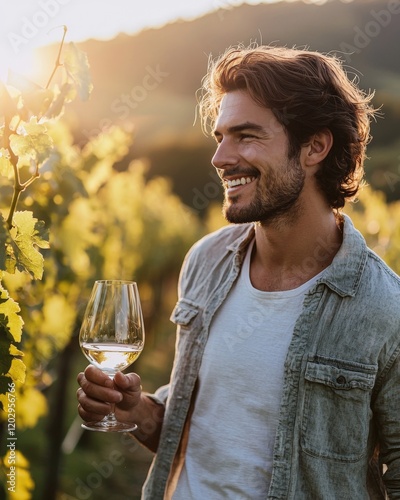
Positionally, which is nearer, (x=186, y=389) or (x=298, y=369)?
(x=298, y=369)

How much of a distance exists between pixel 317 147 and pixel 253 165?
412 millimetres

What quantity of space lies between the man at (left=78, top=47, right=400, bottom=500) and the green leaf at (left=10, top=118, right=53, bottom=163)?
29.3 inches

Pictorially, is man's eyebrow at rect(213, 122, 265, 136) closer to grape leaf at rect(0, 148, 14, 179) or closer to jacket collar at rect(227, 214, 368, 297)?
jacket collar at rect(227, 214, 368, 297)

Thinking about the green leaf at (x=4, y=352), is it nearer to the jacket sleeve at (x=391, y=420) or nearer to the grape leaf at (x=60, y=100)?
the grape leaf at (x=60, y=100)

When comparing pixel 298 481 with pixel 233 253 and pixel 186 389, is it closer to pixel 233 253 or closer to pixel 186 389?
pixel 186 389

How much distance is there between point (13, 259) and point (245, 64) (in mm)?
1531

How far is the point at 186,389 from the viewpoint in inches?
105

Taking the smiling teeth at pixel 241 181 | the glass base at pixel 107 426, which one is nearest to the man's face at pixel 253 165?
the smiling teeth at pixel 241 181

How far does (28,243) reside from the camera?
1.67 metres

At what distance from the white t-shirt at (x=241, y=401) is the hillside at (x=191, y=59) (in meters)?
53.2

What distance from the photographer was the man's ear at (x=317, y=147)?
9.34ft

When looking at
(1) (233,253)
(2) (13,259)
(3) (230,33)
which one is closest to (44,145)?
(2) (13,259)

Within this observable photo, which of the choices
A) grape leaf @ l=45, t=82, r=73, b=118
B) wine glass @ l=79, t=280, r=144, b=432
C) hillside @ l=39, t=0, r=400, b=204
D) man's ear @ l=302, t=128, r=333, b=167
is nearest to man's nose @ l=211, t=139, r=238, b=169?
man's ear @ l=302, t=128, r=333, b=167

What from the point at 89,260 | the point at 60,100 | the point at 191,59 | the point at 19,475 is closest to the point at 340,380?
the point at 60,100
